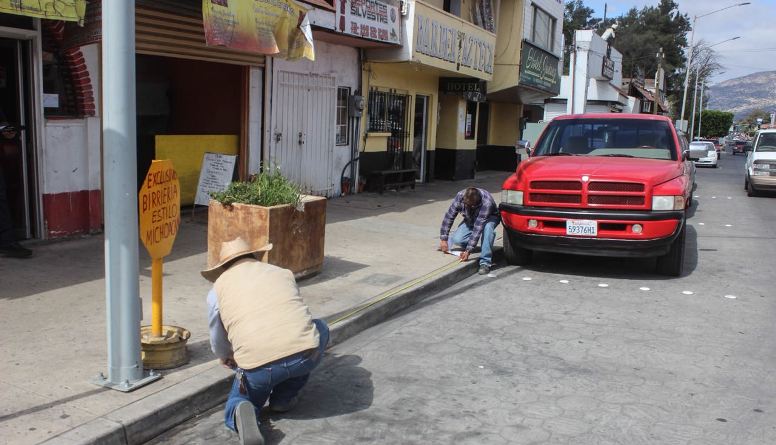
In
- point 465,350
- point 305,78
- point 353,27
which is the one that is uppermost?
point 353,27

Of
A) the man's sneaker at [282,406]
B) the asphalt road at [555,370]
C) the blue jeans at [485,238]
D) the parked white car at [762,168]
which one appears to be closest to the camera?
the asphalt road at [555,370]

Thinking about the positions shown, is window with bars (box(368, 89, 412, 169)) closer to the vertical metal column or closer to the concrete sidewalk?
the concrete sidewalk

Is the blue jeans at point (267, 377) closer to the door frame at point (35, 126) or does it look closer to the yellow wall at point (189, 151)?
the door frame at point (35, 126)

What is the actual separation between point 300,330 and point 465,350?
6.61 ft

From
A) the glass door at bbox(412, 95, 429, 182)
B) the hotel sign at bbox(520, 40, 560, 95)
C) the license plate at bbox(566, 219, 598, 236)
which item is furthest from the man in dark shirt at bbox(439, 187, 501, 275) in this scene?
the hotel sign at bbox(520, 40, 560, 95)

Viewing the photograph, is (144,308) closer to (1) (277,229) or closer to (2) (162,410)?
(1) (277,229)

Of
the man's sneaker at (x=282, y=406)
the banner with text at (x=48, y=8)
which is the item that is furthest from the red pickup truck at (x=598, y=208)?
the banner with text at (x=48, y=8)

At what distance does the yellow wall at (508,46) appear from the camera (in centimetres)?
1911

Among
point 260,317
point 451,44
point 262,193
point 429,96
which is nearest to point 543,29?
point 429,96

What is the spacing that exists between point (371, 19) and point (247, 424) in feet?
31.8

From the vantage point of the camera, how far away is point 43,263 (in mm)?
6762

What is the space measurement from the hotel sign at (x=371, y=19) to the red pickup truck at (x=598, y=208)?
4.49 metres

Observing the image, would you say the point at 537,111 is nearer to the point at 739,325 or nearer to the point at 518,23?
the point at 518,23


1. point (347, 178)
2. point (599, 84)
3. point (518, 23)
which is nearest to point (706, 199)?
point (518, 23)
